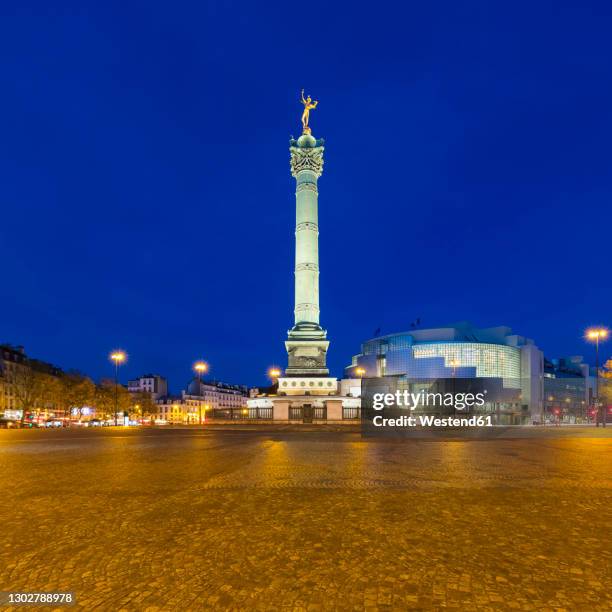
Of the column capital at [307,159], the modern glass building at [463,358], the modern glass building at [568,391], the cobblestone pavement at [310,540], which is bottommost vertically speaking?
the modern glass building at [568,391]

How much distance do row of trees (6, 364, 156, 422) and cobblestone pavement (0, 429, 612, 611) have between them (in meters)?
61.6

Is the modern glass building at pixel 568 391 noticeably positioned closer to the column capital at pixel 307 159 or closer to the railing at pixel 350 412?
the railing at pixel 350 412

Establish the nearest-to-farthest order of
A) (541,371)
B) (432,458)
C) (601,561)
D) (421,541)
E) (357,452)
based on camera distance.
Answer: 1. (601,561)
2. (421,541)
3. (432,458)
4. (357,452)
5. (541,371)

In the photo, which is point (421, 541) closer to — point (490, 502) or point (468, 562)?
point (468, 562)

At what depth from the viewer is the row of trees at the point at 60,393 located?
2835 inches

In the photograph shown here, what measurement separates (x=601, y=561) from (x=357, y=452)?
14.2m

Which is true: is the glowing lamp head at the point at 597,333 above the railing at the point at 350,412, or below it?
above

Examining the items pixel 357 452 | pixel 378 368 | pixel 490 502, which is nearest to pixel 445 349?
pixel 378 368

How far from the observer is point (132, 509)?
8727 mm

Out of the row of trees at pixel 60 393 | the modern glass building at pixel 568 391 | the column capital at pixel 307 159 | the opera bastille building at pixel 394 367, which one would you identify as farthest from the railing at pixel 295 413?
the modern glass building at pixel 568 391

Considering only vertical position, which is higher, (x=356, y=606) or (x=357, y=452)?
(x=356, y=606)

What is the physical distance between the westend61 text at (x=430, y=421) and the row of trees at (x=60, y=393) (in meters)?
39.9

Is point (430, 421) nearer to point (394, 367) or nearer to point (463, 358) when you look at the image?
point (463, 358)

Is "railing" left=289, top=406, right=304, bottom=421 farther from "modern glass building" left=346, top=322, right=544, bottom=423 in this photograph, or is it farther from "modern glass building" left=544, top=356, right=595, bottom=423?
"modern glass building" left=544, top=356, right=595, bottom=423
